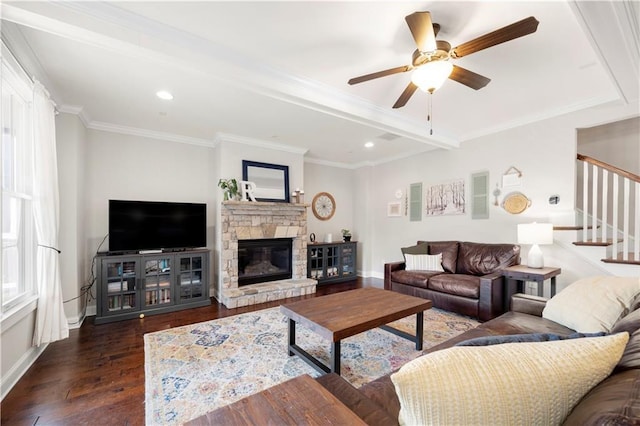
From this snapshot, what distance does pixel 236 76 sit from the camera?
2.43 metres

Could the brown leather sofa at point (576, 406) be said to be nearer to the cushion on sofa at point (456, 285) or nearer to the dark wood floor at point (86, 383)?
the cushion on sofa at point (456, 285)

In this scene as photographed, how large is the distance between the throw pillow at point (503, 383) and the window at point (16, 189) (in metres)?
2.88

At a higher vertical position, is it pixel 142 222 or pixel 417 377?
pixel 142 222

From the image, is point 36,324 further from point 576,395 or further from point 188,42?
point 576,395

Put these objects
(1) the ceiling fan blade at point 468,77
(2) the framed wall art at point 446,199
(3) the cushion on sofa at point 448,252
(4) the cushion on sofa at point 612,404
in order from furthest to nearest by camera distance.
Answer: (2) the framed wall art at point 446,199
(3) the cushion on sofa at point 448,252
(1) the ceiling fan blade at point 468,77
(4) the cushion on sofa at point 612,404

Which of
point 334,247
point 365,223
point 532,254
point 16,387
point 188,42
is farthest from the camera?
point 365,223

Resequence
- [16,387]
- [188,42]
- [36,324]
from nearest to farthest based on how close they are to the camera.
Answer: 1. [16,387]
2. [188,42]
3. [36,324]

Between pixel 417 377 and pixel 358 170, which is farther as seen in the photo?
pixel 358 170

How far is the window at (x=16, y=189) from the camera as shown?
2117mm

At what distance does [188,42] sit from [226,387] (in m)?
2.69

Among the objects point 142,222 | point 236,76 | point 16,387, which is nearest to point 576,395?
point 236,76

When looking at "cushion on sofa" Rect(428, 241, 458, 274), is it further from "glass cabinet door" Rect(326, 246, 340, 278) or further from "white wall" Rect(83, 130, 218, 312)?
"white wall" Rect(83, 130, 218, 312)

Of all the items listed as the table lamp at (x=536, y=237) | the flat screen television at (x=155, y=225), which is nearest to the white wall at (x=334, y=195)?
the flat screen television at (x=155, y=225)

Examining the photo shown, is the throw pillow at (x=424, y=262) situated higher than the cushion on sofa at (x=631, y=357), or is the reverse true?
the cushion on sofa at (x=631, y=357)
